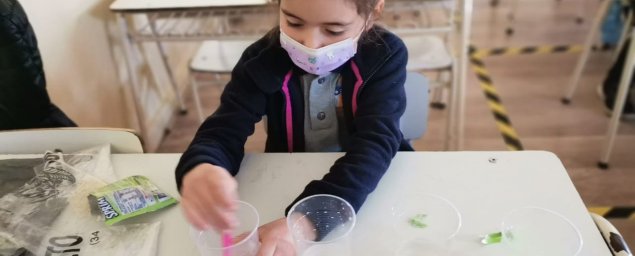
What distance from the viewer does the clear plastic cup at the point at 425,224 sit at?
760 mm

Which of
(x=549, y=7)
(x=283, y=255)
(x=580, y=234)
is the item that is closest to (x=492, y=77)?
(x=549, y=7)

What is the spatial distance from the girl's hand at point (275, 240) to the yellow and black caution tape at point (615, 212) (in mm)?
1406

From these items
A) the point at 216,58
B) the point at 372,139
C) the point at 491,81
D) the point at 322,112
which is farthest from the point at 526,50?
the point at 372,139

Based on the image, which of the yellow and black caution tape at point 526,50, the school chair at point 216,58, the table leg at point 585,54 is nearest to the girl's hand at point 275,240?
the school chair at point 216,58

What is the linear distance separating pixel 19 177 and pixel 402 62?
28.4 inches

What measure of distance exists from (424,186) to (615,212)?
1.28 metres

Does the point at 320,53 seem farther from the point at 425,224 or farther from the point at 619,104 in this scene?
the point at 619,104

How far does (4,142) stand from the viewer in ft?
3.31

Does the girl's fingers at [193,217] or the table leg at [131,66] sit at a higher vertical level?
the girl's fingers at [193,217]

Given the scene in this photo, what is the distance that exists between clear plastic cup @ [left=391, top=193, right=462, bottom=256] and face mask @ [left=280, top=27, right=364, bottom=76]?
28 cm

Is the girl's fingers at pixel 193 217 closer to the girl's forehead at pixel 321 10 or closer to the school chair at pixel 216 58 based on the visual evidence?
the girl's forehead at pixel 321 10

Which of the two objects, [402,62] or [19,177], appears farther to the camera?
[402,62]

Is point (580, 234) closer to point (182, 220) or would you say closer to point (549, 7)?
point (182, 220)

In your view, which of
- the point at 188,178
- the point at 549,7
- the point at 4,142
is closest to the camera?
the point at 188,178
